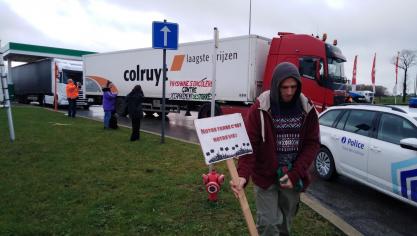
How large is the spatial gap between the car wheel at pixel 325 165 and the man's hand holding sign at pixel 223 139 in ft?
13.7

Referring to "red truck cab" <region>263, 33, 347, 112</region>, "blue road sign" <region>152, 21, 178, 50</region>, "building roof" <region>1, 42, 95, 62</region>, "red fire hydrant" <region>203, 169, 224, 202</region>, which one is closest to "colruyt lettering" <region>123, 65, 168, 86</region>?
"red truck cab" <region>263, 33, 347, 112</region>

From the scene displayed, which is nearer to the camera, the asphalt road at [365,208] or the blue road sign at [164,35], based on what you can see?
the asphalt road at [365,208]

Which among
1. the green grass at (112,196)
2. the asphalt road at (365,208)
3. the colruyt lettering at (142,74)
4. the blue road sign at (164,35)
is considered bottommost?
the asphalt road at (365,208)

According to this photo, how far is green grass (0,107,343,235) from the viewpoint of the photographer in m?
3.93

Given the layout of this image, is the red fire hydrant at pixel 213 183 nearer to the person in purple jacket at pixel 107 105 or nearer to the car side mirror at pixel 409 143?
the car side mirror at pixel 409 143

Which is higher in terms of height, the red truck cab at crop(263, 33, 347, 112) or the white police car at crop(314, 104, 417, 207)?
the red truck cab at crop(263, 33, 347, 112)

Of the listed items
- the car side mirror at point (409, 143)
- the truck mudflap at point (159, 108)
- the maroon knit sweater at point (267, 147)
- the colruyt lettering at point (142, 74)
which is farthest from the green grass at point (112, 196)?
the colruyt lettering at point (142, 74)

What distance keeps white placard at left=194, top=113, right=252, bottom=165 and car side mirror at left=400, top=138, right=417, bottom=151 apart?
2830 millimetres

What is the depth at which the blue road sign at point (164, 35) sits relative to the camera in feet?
25.5

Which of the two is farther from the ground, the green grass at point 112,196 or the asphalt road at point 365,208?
the green grass at point 112,196

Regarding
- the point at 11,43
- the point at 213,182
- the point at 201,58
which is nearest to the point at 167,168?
the point at 213,182

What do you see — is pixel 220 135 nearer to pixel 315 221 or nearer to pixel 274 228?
pixel 274 228

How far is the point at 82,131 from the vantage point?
35.1 feet

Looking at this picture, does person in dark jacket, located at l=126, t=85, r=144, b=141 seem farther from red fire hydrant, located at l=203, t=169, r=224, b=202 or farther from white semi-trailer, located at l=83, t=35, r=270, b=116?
red fire hydrant, located at l=203, t=169, r=224, b=202
